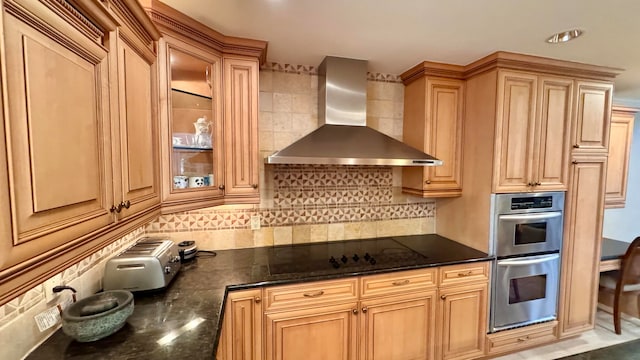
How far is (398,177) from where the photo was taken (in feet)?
8.55

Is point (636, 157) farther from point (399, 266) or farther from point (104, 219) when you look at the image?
point (104, 219)

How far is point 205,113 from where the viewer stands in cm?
170

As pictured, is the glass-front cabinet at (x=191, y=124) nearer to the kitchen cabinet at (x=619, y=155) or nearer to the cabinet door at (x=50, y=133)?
the cabinet door at (x=50, y=133)

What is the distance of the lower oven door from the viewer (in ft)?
7.01

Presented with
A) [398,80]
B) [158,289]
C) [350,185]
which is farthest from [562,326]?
[158,289]

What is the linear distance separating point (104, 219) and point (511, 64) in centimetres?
257

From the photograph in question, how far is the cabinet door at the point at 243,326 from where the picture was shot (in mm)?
1579

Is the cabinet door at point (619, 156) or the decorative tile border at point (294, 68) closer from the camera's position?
the decorative tile border at point (294, 68)

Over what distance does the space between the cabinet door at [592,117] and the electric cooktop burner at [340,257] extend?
164 centimetres

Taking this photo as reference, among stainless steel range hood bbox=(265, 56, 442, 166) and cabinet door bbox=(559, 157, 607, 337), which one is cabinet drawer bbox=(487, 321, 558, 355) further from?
stainless steel range hood bbox=(265, 56, 442, 166)

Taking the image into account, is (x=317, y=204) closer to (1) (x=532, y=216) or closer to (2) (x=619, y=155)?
(1) (x=532, y=216)

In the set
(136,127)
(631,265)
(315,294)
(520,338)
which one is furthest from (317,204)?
(631,265)

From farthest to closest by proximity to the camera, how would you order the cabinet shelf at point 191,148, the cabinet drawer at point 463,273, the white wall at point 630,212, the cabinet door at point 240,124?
the white wall at point 630,212
the cabinet drawer at point 463,273
the cabinet door at point 240,124
the cabinet shelf at point 191,148

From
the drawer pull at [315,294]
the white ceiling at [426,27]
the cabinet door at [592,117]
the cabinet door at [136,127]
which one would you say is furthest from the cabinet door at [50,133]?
the cabinet door at [592,117]
